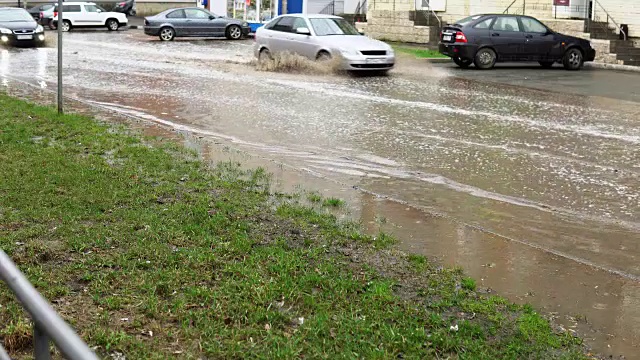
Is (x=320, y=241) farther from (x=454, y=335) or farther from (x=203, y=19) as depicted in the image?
(x=203, y=19)

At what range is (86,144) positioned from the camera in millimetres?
10422

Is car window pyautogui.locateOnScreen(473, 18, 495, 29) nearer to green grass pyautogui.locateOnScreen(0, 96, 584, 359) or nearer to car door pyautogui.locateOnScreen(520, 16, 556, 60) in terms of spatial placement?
car door pyautogui.locateOnScreen(520, 16, 556, 60)

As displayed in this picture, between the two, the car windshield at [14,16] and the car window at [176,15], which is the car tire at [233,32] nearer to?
the car window at [176,15]

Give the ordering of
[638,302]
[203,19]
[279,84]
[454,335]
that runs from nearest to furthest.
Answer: [454,335] < [638,302] < [279,84] < [203,19]

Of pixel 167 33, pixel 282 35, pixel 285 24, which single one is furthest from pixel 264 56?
pixel 167 33

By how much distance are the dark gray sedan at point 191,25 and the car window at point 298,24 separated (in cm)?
1504

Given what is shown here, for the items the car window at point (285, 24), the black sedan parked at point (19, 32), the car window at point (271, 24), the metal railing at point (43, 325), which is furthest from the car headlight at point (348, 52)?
the metal railing at point (43, 325)

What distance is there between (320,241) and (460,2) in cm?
3037

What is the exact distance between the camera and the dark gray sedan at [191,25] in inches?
1457

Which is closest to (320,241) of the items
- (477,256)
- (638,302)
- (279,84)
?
(477,256)

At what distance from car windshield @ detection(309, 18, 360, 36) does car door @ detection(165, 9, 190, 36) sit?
1540cm

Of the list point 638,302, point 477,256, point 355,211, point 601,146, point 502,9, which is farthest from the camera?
point 502,9

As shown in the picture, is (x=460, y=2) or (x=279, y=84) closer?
(x=279, y=84)

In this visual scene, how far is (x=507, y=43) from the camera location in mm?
24656
